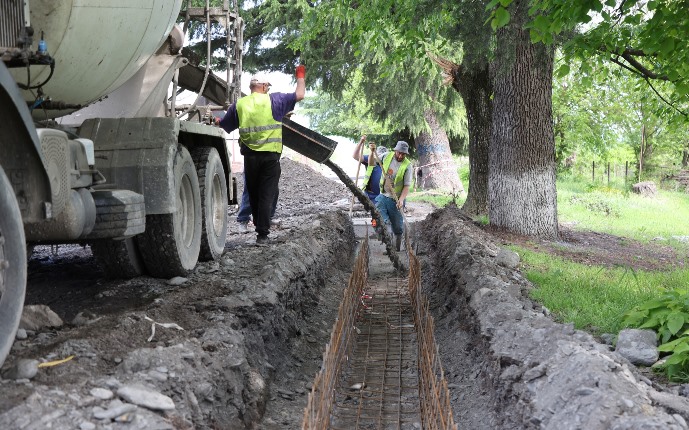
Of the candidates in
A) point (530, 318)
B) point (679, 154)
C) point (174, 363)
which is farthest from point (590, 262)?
point (679, 154)

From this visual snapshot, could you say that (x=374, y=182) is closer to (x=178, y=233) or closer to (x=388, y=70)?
(x=388, y=70)

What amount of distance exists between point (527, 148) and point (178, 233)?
6.07m

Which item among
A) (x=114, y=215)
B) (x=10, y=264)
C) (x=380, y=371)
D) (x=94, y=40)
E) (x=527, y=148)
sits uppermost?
(x=94, y=40)

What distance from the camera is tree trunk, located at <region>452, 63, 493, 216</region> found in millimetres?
13125

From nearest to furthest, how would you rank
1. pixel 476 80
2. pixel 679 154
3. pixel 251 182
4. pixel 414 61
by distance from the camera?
pixel 251 182 < pixel 476 80 < pixel 414 61 < pixel 679 154

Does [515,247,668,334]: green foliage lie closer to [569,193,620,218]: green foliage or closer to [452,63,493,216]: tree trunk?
[452,63,493,216]: tree trunk

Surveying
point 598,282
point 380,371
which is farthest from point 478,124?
point 380,371

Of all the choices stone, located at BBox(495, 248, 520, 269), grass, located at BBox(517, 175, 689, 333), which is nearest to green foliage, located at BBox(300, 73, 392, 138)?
grass, located at BBox(517, 175, 689, 333)

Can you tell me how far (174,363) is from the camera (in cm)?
419

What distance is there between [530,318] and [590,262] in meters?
4.14

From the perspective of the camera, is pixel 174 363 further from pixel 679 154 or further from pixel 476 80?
pixel 679 154

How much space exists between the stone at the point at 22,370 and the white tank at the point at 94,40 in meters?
1.84

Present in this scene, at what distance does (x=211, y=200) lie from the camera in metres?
7.45

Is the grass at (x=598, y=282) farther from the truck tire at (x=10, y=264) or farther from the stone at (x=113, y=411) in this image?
the truck tire at (x=10, y=264)
